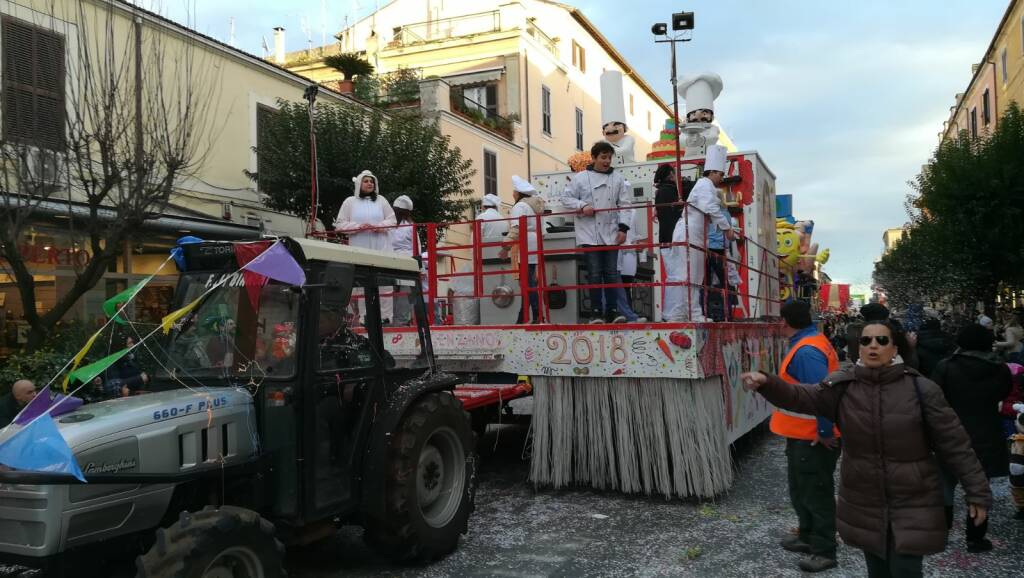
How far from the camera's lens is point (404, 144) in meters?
14.2

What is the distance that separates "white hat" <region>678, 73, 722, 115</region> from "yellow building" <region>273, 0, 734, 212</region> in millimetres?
8686

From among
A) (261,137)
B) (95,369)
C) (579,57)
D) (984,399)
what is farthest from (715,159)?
(579,57)

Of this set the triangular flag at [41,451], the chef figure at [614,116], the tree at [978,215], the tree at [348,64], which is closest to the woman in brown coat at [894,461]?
the triangular flag at [41,451]

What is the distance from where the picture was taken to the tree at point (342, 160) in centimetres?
1352

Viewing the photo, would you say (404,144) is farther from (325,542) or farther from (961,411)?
(961,411)

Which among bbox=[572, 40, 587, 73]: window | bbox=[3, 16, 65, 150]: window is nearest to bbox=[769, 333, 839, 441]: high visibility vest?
bbox=[3, 16, 65, 150]: window

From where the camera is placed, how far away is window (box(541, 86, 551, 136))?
2433 centimetres

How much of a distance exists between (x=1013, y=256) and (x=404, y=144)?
1264cm

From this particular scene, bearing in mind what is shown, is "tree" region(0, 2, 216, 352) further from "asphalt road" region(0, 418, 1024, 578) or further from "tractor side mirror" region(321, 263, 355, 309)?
"tractor side mirror" region(321, 263, 355, 309)

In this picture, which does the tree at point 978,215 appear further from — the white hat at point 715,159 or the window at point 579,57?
the window at point 579,57

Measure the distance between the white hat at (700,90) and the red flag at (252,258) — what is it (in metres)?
8.56

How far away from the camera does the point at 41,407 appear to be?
354 centimetres

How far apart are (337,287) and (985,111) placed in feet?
112

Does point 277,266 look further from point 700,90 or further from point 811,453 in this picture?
point 700,90
